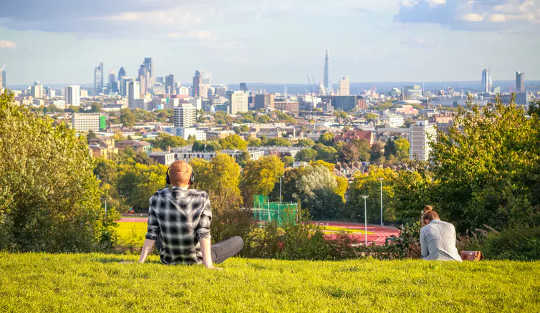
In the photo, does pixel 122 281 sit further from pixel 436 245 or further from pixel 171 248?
pixel 436 245

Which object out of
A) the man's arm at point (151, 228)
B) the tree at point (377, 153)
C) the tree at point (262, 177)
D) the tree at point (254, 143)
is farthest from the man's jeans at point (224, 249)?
the tree at point (254, 143)

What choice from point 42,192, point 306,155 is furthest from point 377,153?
point 42,192

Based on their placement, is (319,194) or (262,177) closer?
(319,194)

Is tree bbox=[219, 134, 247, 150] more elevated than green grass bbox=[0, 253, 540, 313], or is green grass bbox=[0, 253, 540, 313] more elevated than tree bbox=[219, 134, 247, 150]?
green grass bbox=[0, 253, 540, 313]

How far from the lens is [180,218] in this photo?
554 cm

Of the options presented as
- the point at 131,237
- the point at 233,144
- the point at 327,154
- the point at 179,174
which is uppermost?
the point at 179,174

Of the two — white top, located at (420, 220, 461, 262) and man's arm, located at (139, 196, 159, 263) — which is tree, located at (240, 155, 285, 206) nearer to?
white top, located at (420, 220, 461, 262)

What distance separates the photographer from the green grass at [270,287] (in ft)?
15.1

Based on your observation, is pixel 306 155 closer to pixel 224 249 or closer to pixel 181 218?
pixel 224 249

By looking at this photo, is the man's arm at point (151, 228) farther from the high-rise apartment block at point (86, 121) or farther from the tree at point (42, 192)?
the high-rise apartment block at point (86, 121)

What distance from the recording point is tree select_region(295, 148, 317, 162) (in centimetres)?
11454

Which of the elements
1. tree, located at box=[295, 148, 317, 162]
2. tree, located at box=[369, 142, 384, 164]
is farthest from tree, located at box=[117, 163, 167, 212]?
tree, located at box=[369, 142, 384, 164]

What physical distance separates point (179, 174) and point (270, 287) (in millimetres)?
1190

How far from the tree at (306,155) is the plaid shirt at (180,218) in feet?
356
